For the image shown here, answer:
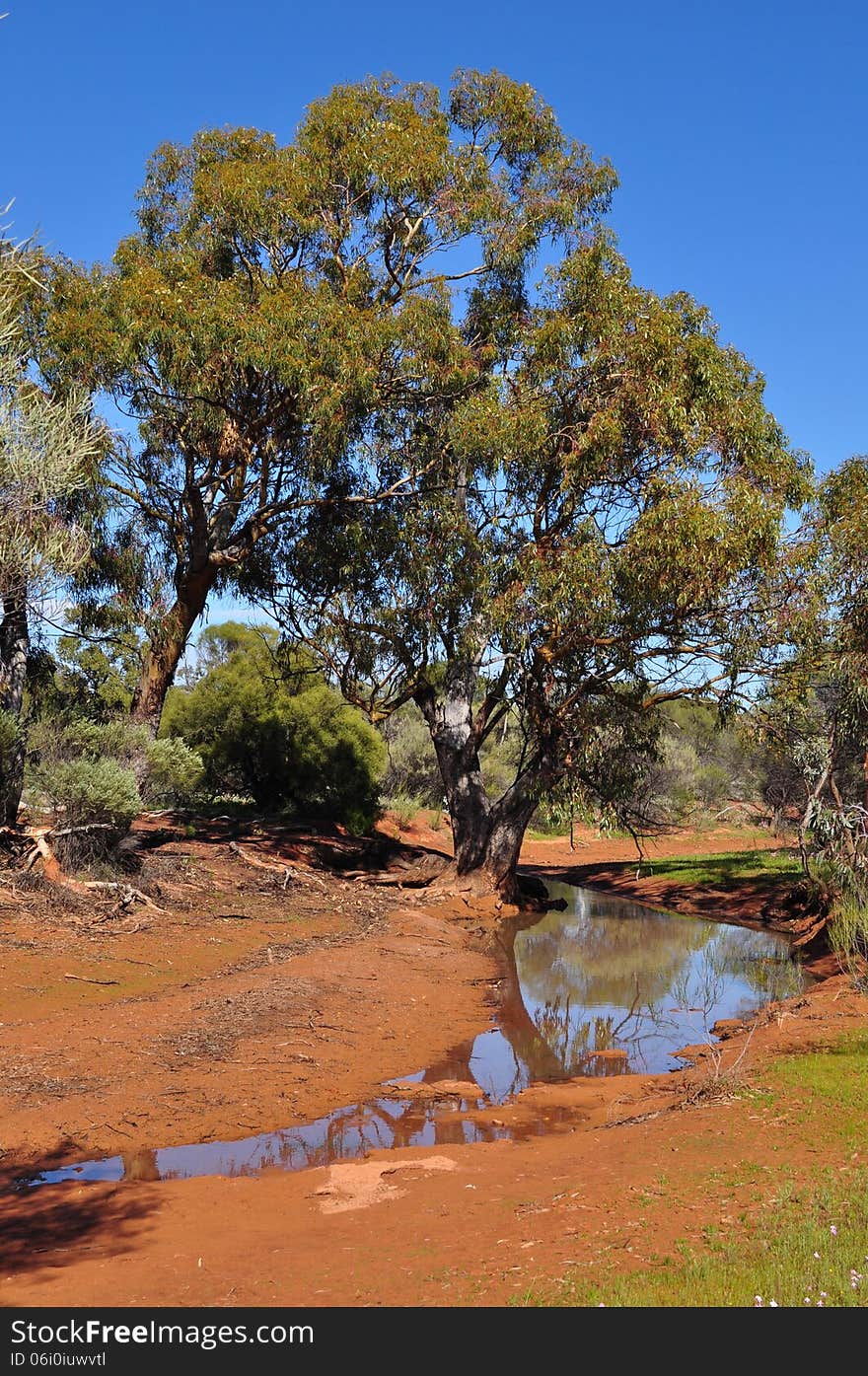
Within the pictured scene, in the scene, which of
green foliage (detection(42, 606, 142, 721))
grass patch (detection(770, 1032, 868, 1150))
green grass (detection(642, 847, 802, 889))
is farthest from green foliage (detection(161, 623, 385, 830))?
grass patch (detection(770, 1032, 868, 1150))

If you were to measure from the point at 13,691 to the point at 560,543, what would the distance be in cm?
903

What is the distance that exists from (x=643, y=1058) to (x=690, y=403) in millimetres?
11311

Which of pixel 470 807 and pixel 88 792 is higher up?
pixel 88 792

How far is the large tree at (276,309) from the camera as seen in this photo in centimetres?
1689

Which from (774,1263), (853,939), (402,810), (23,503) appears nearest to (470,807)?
(853,939)

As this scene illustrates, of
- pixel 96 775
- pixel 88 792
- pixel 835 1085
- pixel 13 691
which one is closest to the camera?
pixel 835 1085

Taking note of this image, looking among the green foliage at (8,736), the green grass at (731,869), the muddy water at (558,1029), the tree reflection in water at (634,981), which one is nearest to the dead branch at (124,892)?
the green foliage at (8,736)

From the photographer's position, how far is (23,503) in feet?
41.2

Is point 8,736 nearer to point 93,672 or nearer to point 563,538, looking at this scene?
point 93,672

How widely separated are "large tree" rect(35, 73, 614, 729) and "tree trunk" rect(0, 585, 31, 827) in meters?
2.31

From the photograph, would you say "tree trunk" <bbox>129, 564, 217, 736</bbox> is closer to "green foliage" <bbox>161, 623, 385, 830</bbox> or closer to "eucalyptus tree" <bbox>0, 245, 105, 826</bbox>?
"eucalyptus tree" <bbox>0, 245, 105, 826</bbox>

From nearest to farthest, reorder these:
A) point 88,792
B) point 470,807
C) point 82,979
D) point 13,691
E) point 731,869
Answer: point 82,979 < point 88,792 < point 13,691 < point 470,807 < point 731,869
